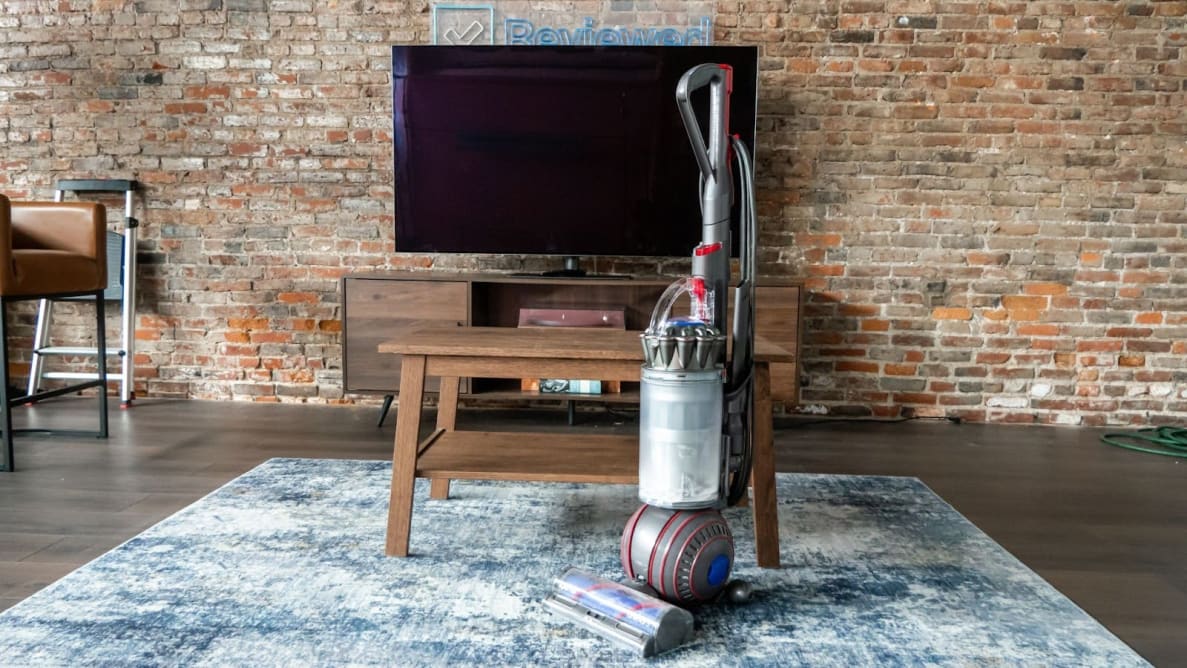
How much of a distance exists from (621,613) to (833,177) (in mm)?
2765

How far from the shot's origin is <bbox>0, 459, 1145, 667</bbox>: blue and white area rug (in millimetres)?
1500

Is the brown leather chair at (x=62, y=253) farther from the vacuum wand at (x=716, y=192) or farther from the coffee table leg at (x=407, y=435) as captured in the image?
the vacuum wand at (x=716, y=192)

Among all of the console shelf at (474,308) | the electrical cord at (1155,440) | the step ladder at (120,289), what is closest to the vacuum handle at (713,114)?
the console shelf at (474,308)

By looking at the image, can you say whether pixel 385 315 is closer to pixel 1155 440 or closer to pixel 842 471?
pixel 842 471

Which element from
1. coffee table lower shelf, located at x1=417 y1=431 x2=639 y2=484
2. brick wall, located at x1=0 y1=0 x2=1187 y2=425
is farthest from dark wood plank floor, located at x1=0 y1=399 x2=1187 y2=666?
coffee table lower shelf, located at x1=417 y1=431 x2=639 y2=484

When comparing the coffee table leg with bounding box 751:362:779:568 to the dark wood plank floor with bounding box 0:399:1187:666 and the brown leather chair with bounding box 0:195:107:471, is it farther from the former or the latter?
the brown leather chair with bounding box 0:195:107:471

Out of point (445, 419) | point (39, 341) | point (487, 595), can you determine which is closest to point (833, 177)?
point (445, 419)

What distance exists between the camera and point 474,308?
141 inches

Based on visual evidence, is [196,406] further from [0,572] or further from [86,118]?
[0,572]

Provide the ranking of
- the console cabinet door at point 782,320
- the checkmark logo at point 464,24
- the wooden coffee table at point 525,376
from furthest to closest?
the checkmark logo at point 464,24 < the console cabinet door at point 782,320 < the wooden coffee table at point 525,376

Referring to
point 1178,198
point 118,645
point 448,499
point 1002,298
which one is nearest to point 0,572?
point 118,645

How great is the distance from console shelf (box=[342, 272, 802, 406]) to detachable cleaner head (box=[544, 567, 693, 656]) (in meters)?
1.79

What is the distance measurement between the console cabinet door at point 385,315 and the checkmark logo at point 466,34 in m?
1.15

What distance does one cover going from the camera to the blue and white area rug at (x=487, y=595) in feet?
4.92
